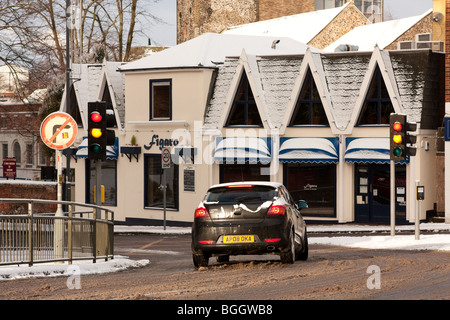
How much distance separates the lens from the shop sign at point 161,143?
39744mm

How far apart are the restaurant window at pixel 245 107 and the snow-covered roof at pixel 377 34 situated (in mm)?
15044

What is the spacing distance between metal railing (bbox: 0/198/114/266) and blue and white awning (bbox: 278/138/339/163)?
1807 cm

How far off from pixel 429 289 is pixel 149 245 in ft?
53.6

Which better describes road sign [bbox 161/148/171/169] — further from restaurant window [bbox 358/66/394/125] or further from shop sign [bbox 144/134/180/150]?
restaurant window [bbox 358/66/394/125]

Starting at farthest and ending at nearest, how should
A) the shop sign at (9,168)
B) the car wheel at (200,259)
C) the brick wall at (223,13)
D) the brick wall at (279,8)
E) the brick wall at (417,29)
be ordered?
the brick wall at (279,8)
the brick wall at (223,13)
the shop sign at (9,168)
the brick wall at (417,29)
the car wheel at (200,259)

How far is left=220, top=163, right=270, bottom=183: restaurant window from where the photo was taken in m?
39.0

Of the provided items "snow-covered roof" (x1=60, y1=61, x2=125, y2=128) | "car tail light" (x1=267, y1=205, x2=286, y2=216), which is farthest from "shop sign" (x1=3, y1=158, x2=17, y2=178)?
"car tail light" (x1=267, y1=205, x2=286, y2=216)

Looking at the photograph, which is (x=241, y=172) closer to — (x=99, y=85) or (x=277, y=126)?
(x=277, y=126)

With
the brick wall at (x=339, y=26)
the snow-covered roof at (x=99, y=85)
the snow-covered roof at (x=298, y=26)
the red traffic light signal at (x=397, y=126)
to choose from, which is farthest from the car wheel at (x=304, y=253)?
the brick wall at (x=339, y=26)

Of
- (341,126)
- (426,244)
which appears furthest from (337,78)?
(426,244)

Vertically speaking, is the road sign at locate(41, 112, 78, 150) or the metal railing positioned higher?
the road sign at locate(41, 112, 78, 150)

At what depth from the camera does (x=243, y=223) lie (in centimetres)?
1691

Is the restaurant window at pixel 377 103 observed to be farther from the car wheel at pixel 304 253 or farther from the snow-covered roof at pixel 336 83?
the car wheel at pixel 304 253

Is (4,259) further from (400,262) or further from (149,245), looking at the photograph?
(149,245)
